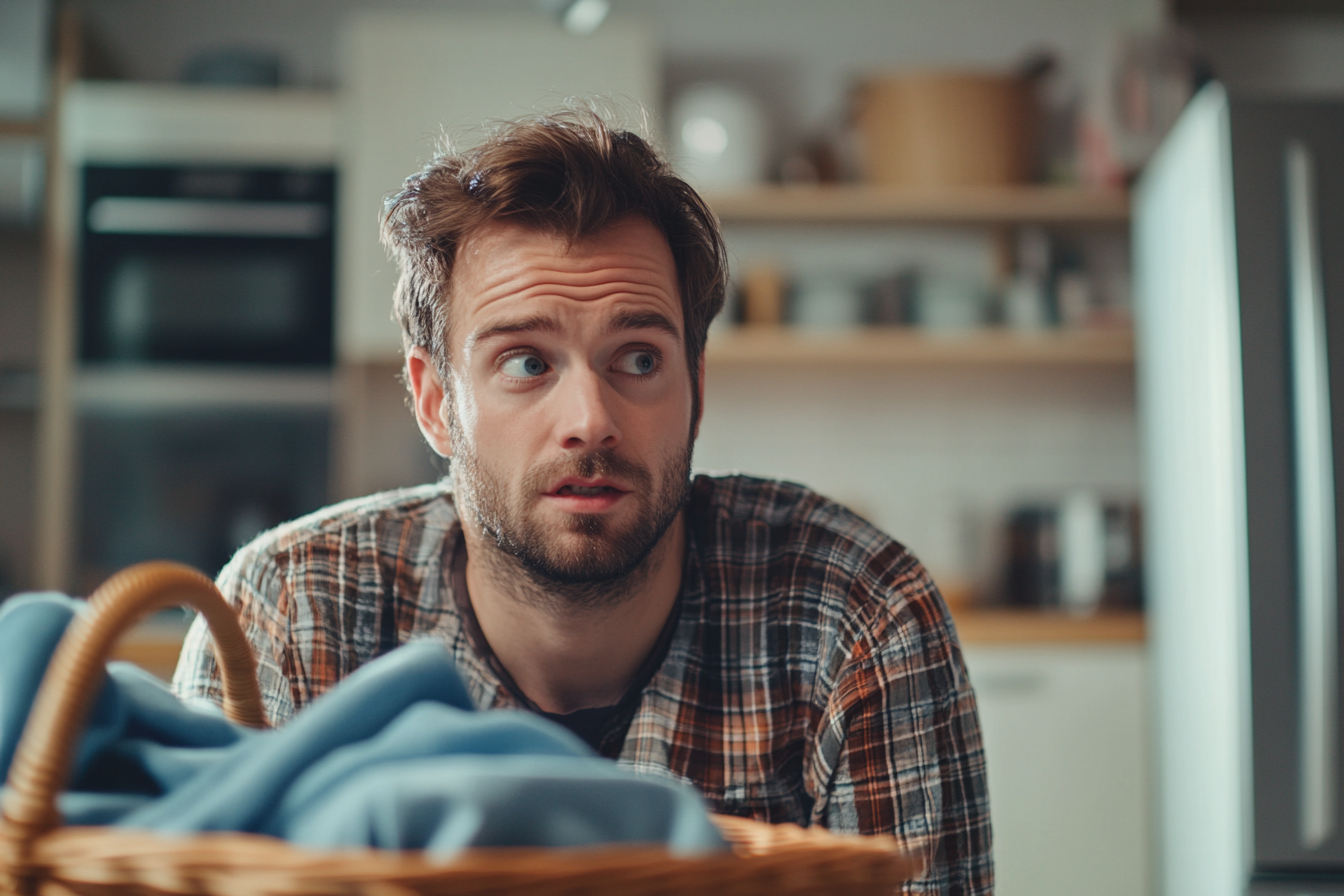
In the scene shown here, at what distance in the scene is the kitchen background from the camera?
252cm

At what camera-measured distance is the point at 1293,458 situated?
6.41ft

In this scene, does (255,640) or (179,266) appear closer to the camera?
(255,640)

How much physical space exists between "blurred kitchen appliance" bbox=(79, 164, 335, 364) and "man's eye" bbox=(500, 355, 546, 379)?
1807 mm

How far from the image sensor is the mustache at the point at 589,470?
907 millimetres

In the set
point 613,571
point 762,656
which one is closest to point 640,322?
point 613,571

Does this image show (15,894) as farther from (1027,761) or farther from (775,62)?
(775,62)

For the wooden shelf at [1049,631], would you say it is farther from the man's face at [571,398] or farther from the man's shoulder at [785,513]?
the man's face at [571,398]

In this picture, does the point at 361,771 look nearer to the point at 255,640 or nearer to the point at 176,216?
the point at 255,640

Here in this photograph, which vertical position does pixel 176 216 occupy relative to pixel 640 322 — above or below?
above

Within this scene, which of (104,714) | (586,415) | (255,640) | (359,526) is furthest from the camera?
(359,526)

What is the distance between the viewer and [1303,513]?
194cm

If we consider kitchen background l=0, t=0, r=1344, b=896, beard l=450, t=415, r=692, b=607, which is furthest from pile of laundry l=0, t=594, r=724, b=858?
kitchen background l=0, t=0, r=1344, b=896

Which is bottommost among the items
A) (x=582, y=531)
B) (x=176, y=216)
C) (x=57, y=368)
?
(x=582, y=531)

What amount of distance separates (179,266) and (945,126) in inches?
71.4
